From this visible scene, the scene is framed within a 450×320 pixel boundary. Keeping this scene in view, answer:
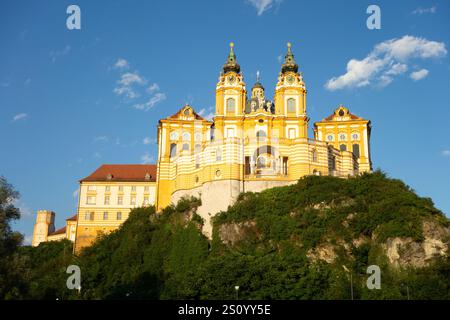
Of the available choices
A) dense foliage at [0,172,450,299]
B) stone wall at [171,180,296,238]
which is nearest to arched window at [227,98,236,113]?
stone wall at [171,180,296,238]

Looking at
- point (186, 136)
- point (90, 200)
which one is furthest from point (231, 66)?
point (90, 200)

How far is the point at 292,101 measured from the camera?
76438 millimetres

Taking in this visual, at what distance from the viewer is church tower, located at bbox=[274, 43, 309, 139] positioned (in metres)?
75.1

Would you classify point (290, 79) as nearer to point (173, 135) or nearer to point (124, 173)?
point (173, 135)

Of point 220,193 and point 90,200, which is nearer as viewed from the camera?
point 220,193

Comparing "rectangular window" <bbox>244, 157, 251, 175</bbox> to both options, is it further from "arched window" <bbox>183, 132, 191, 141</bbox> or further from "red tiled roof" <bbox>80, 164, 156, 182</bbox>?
"red tiled roof" <bbox>80, 164, 156, 182</bbox>

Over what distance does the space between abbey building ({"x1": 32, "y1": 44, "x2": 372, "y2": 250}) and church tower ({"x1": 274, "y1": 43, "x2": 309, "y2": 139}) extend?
0.46 feet

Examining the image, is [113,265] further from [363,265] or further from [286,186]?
[363,265]

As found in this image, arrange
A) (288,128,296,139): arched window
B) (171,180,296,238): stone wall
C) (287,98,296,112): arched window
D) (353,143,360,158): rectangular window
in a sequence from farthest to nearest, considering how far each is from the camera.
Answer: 1. (353,143,360,158): rectangular window
2. (287,98,296,112): arched window
3. (288,128,296,139): arched window
4. (171,180,296,238): stone wall

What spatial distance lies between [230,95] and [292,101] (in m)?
8.89

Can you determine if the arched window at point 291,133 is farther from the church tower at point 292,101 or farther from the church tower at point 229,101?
the church tower at point 229,101

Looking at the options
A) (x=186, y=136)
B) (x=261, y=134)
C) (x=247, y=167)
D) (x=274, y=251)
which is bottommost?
(x=274, y=251)

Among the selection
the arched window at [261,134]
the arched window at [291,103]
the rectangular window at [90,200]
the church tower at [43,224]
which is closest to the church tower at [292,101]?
the arched window at [291,103]
